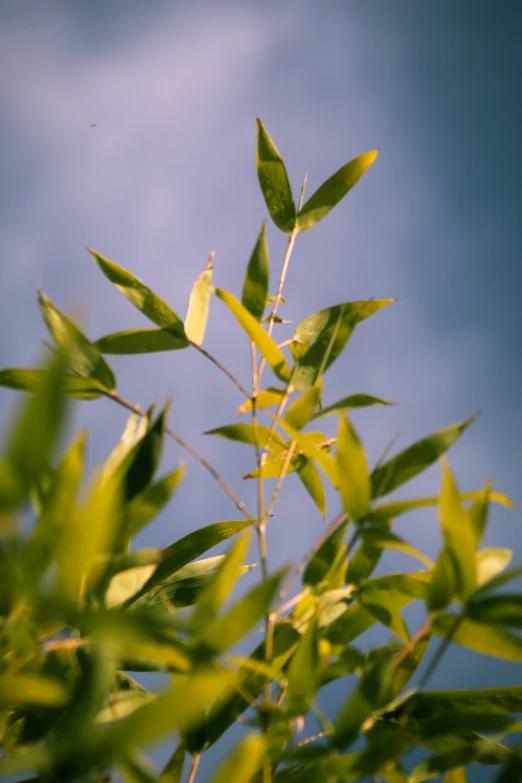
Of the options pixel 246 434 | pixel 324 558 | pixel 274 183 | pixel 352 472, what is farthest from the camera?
pixel 274 183

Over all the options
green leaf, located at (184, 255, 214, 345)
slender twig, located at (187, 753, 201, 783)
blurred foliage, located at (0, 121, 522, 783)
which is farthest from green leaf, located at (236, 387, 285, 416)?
slender twig, located at (187, 753, 201, 783)

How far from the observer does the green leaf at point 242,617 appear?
43 cm

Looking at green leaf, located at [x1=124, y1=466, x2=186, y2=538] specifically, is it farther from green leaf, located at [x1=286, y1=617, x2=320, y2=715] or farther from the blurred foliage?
green leaf, located at [x1=286, y1=617, x2=320, y2=715]

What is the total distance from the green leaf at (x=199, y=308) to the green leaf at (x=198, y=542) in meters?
0.26

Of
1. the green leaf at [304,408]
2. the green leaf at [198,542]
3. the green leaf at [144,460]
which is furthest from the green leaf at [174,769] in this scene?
the green leaf at [304,408]

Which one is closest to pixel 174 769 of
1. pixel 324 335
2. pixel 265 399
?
pixel 265 399

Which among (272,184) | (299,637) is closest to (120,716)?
(299,637)

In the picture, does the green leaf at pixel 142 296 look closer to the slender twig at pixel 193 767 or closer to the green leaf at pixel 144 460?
the green leaf at pixel 144 460

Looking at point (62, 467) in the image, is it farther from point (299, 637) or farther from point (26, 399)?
point (299, 637)

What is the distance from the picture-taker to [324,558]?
0.67 m

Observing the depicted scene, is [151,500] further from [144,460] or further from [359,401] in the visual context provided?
[359,401]

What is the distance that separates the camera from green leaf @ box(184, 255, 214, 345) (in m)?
0.80

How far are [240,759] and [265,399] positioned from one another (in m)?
0.46

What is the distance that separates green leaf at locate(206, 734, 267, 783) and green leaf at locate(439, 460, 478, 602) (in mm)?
218
